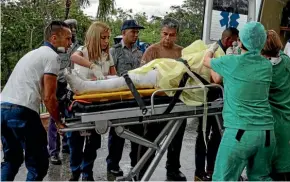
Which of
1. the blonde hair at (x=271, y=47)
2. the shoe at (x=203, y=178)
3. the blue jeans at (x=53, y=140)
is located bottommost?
the shoe at (x=203, y=178)

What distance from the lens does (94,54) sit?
5133 millimetres

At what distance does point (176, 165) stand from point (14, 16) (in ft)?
20.8

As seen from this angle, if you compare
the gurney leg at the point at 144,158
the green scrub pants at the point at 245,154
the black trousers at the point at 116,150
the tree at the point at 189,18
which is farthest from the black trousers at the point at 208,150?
the tree at the point at 189,18

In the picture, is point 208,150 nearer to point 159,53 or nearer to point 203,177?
point 203,177

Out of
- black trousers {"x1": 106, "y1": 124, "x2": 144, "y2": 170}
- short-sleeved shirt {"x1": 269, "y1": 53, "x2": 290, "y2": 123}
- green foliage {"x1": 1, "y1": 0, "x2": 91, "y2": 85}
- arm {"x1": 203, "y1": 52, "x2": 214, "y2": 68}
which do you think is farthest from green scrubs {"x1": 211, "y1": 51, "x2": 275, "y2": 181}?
green foliage {"x1": 1, "y1": 0, "x2": 91, "y2": 85}

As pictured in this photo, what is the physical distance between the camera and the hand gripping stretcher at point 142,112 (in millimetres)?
4109

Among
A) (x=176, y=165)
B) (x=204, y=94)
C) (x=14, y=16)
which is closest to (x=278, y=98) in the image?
(x=204, y=94)

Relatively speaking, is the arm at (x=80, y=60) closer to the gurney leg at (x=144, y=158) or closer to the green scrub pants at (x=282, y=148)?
the gurney leg at (x=144, y=158)

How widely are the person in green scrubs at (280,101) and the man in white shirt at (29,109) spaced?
199 cm

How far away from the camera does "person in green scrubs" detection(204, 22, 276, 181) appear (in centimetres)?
376

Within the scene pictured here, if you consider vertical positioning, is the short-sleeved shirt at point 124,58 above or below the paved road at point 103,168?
above

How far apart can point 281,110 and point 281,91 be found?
185 millimetres

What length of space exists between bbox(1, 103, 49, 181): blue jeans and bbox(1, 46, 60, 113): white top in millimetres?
71

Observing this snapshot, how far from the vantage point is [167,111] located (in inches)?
169
